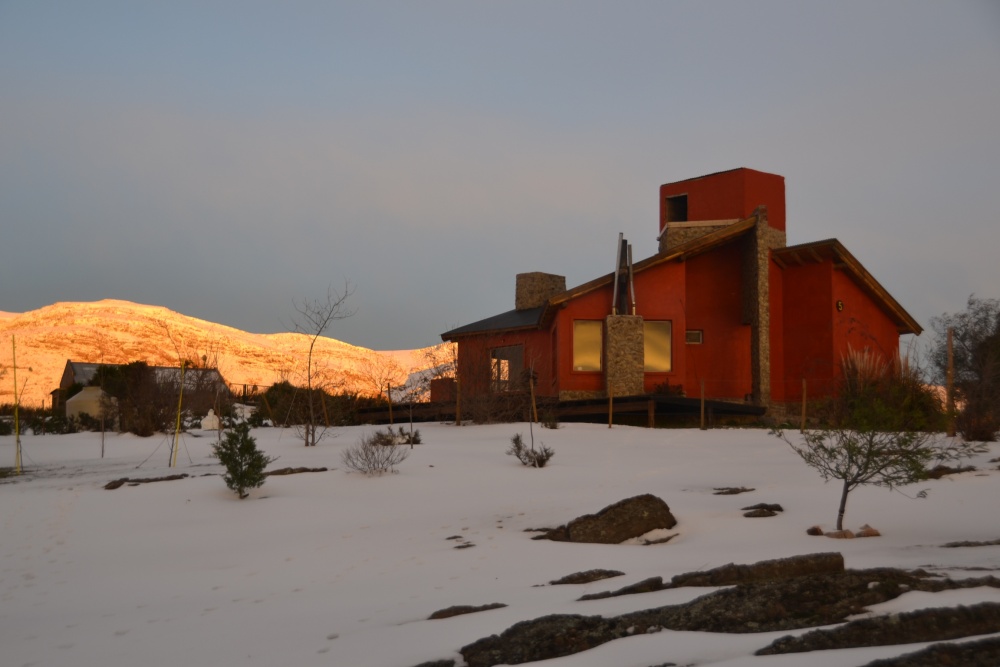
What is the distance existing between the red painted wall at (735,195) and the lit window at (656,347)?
16.3ft

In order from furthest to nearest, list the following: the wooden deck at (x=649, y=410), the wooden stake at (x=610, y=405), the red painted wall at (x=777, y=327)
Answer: the red painted wall at (x=777, y=327), the wooden deck at (x=649, y=410), the wooden stake at (x=610, y=405)

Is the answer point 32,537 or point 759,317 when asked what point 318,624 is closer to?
point 32,537

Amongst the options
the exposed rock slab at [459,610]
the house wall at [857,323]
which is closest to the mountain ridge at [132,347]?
the house wall at [857,323]

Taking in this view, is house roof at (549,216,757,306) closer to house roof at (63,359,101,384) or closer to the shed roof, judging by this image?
the shed roof

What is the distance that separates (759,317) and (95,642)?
Answer: 20371mm

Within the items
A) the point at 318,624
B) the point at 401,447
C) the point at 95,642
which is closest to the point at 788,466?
the point at 401,447

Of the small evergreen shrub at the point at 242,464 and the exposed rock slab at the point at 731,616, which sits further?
the small evergreen shrub at the point at 242,464

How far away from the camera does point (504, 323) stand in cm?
2619

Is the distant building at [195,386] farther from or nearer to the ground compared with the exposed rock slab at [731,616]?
farther from the ground

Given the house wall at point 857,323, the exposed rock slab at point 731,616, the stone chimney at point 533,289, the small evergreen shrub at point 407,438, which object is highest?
the stone chimney at point 533,289

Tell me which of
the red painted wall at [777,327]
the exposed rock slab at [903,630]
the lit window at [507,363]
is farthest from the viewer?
the lit window at [507,363]

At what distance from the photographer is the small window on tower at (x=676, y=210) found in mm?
27078

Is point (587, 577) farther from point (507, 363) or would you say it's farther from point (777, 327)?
point (507, 363)

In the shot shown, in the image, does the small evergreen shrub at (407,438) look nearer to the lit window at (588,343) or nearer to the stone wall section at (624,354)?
the stone wall section at (624,354)
